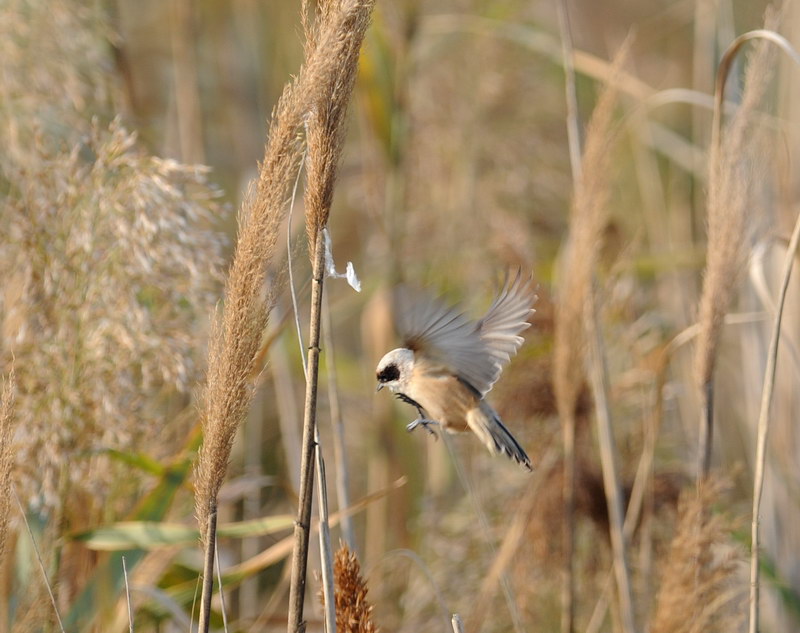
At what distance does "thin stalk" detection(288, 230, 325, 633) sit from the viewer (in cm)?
102

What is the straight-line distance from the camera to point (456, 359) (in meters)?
1.41

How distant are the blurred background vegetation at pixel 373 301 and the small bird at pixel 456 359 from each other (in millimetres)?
142

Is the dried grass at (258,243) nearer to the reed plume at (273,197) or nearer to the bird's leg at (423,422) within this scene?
the reed plume at (273,197)

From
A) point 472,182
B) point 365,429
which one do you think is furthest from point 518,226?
point 365,429

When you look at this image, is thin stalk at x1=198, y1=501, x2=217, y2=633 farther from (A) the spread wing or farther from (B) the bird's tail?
(B) the bird's tail

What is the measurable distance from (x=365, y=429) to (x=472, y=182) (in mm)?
874

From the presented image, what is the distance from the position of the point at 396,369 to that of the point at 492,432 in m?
0.20

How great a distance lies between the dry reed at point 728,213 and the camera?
149 cm

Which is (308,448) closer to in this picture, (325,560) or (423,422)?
(325,560)

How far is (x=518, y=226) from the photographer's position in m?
3.06

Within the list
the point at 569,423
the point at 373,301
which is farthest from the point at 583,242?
the point at 373,301

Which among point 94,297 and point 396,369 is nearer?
point 396,369

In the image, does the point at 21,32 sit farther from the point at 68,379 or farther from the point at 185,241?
the point at 68,379

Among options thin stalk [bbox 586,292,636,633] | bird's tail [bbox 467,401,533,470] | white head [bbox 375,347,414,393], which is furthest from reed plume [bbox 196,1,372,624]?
thin stalk [bbox 586,292,636,633]
